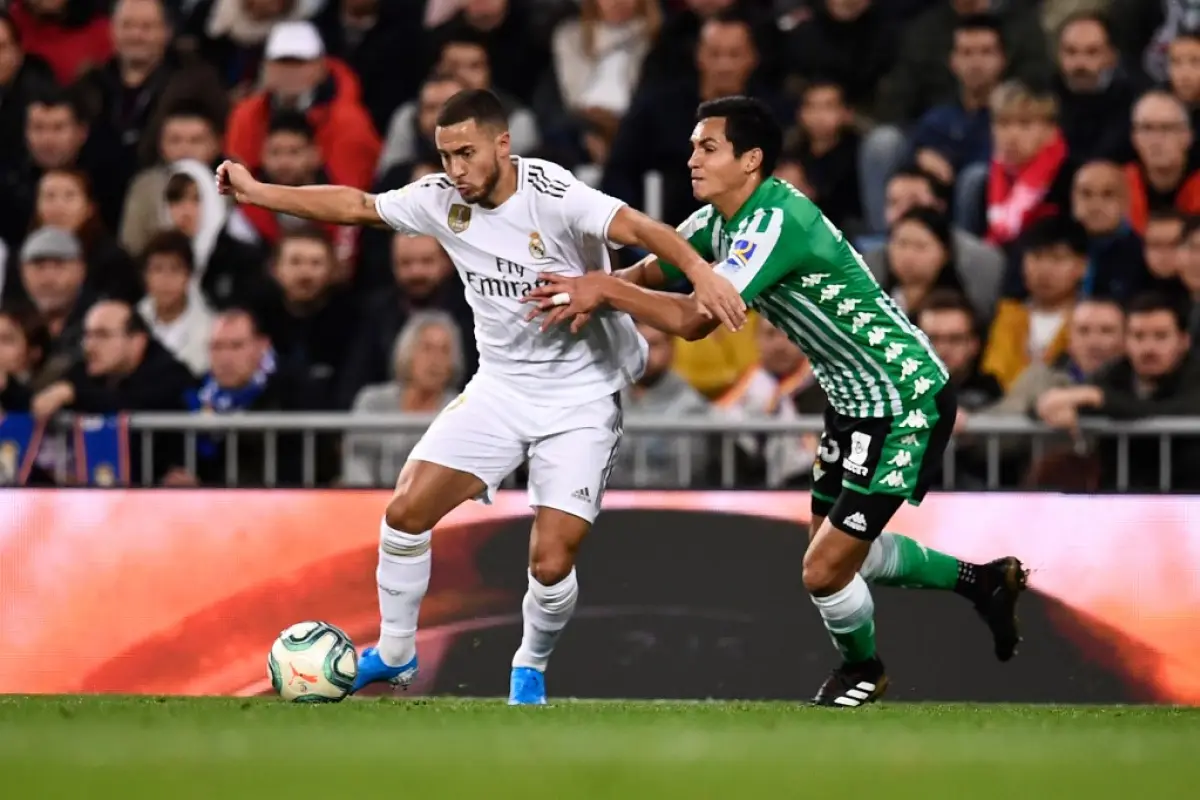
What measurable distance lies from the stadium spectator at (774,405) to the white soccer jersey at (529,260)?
160cm

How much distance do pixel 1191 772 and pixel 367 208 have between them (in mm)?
3936

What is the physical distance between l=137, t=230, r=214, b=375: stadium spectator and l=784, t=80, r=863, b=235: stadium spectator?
3.20 m

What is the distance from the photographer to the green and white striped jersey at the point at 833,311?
7.79 m

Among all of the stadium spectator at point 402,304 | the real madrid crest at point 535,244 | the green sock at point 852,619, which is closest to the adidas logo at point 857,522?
the green sock at point 852,619

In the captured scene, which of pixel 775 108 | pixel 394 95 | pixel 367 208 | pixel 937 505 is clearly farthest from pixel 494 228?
pixel 394 95

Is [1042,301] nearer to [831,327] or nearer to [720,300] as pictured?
[831,327]

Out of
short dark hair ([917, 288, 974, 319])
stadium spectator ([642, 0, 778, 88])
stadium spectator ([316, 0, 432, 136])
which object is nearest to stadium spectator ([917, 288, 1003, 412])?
short dark hair ([917, 288, 974, 319])

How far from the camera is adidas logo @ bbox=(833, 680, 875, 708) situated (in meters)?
8.27

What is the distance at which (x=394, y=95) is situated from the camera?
13.3m

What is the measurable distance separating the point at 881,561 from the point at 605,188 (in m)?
4.06

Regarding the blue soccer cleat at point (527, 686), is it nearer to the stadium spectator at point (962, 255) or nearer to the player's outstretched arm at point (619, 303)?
the player's outstretched arm at point (619, 303)

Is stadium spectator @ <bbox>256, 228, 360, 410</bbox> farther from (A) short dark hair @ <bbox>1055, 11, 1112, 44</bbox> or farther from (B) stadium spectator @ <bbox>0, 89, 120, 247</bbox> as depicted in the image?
(A) short dark hair @ <bbox>1055, 11, 1112, 44</bbox>

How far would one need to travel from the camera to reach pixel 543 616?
830cm

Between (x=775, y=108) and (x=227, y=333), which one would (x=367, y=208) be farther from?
(x=775, y=108)
